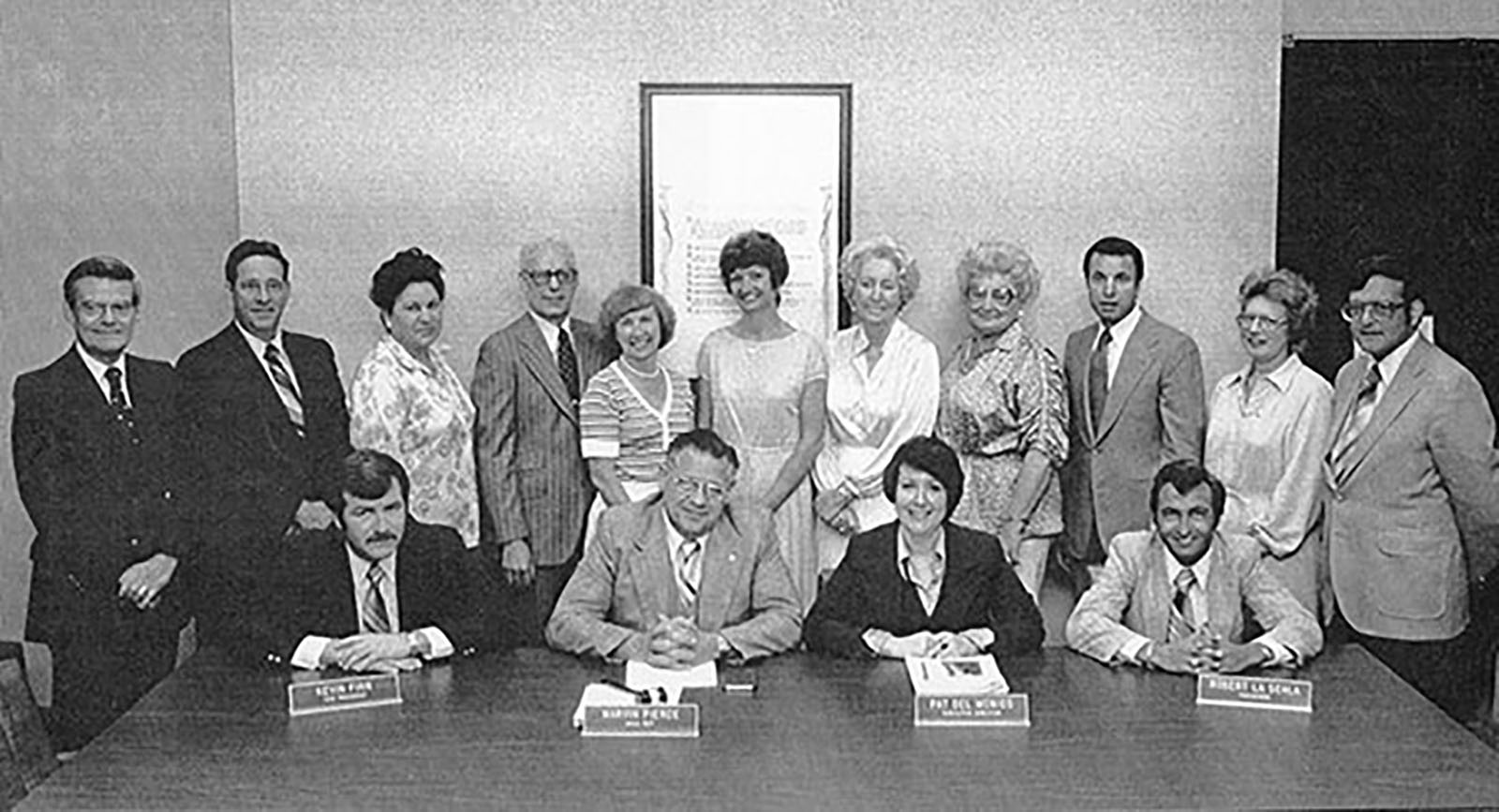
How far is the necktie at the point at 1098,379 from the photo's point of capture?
4.27 metres

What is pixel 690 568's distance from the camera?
3.43 m

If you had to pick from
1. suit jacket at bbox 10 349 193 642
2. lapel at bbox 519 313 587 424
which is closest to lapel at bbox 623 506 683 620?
lapel at bbox 519 313 587 424

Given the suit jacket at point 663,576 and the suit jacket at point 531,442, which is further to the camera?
Answer: the suit jacket at point 531,442

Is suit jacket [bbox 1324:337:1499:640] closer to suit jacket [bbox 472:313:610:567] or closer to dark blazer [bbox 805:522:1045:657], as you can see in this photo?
dark blazer [bbox 805:522:1045:657]

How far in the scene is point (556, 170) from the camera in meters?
4.84

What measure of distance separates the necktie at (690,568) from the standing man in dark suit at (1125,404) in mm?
1299

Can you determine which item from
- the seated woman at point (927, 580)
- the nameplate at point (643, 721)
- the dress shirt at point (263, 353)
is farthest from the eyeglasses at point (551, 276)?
the nameplate at point (643, 721)

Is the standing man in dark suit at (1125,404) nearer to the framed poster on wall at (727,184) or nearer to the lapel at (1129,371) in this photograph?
the lapel at (1129,371)

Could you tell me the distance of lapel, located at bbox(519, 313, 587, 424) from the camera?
4281 mm

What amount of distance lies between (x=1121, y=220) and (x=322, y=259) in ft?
7.60

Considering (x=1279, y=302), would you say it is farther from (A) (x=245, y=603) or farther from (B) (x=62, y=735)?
(B) (x=62, y=735)

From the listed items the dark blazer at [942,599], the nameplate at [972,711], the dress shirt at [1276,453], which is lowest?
the nameplate at [972,711]

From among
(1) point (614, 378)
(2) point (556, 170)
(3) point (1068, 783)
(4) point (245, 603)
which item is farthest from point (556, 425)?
(3) point (1068, 783)

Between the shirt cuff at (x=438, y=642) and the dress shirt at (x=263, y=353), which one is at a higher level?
the dress shirt at (x=263, y=353)
